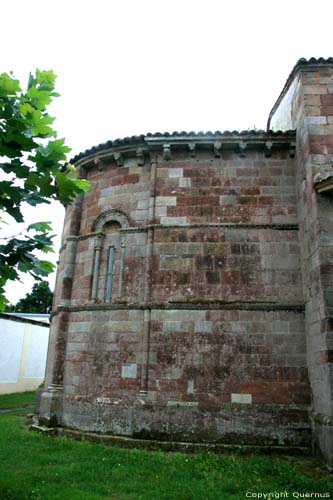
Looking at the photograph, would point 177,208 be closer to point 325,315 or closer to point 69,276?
point 69,276

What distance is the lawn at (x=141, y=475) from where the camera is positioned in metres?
5.20

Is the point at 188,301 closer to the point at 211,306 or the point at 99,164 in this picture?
the point at 211,306

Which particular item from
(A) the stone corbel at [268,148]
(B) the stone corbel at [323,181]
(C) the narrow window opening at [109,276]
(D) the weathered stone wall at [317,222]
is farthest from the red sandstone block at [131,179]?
(B) the stone corbel at [323,181]

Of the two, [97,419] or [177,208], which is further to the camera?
[177,208]

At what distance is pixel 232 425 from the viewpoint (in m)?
7.65

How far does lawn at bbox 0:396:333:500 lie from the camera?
5.20 m

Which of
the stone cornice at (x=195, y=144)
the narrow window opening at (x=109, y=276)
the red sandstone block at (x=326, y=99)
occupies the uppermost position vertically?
the red sandstone block at (x=326, y=99)

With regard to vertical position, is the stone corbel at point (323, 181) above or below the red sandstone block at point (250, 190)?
below

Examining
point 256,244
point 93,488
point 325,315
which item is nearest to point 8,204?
point 93,488

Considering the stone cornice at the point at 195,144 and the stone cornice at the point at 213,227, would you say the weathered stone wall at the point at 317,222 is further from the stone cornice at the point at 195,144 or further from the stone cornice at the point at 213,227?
the stone cornice at the point at 195,144

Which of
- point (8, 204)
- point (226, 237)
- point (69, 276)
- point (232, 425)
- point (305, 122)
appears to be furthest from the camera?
point (69, 276)

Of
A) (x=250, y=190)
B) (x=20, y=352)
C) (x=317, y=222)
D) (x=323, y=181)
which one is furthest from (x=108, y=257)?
(x=20, y=352)

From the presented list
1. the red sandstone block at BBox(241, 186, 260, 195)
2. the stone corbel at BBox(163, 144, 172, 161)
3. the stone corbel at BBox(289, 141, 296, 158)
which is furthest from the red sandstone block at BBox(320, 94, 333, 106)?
the stone corbel at BBox(163, 144, 172, 161)

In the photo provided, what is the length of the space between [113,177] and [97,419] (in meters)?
5.57
